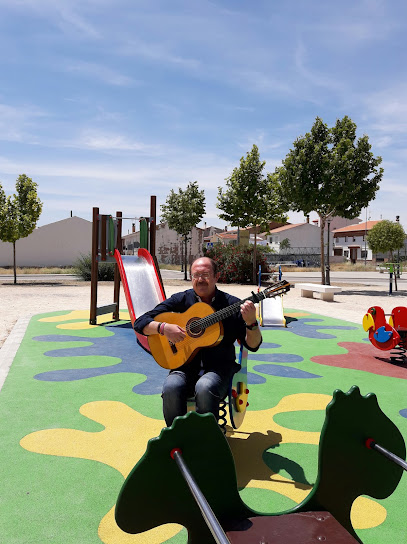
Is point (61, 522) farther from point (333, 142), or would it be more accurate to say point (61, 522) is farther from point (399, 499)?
point (333, 142)

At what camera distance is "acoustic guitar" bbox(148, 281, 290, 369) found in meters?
3.25

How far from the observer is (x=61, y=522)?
2.53 m

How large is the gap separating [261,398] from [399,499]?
6.94 feet

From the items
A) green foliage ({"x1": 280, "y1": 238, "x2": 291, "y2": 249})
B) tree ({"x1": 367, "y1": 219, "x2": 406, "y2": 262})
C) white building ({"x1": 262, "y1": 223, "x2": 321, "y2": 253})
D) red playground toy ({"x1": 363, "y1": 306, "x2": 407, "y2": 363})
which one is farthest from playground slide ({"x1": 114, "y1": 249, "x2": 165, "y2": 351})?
white building ({"x1": 262, "y1": 223, "x2": 321, "y2": 253})

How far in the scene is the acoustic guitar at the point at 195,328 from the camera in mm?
3254

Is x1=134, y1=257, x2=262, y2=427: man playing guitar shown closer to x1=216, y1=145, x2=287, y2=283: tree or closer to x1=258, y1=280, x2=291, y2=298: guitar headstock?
x1=258, y1=280, x2=291, y2=298: guitar headstock

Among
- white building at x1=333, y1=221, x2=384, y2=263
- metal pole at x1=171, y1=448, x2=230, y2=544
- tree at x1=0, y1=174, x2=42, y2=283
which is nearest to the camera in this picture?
metal pole at x1=171, y1=448, x2=230, y2=544

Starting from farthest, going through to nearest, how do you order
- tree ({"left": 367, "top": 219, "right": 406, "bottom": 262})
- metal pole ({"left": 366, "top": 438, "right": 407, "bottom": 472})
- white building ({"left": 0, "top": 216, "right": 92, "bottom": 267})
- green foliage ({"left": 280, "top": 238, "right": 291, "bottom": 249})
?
green foliage ({"left": 280, "top": 238, "right": 291, "bottom": 249}) → white building ({"left": 0, "top": 216, "right": 92, "bottom": 267}) → tree ({"left": 367, "top": 219, "right": 406, "bottom": 262}) → metal pole ({"left": 366, "top": 438, "right": 407, "bottom": 472})

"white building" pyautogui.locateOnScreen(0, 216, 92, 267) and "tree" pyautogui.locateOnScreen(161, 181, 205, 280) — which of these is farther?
"white building" pyautogui.locateOnScreen(0, 216, 92, 267)

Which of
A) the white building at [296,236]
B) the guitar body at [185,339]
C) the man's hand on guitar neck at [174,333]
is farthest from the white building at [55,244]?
the man's hand on guitar neck at [174,333]

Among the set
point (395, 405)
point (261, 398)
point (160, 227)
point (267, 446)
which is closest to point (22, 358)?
point (261, 398)

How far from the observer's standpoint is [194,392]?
327cm

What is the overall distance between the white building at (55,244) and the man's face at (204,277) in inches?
1755

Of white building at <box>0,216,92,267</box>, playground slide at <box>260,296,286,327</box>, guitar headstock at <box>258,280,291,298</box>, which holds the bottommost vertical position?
playground slide at <box>260,296,286,327</box>
